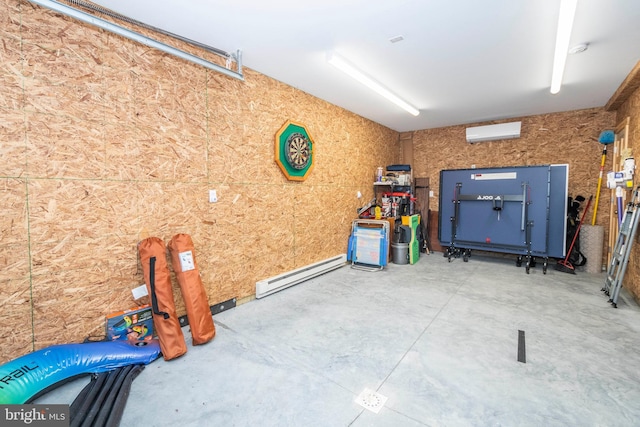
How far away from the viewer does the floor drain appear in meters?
1.77

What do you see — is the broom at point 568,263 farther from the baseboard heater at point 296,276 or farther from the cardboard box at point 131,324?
the cardboard box at point 131,324

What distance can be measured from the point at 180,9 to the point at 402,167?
4.82m

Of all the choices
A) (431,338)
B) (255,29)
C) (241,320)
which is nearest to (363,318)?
(431,338)

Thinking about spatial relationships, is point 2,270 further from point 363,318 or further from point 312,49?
point 312,49

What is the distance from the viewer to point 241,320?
2965 mm

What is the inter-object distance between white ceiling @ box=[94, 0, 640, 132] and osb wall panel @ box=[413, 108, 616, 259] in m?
0.88

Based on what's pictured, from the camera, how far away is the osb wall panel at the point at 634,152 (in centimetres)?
347

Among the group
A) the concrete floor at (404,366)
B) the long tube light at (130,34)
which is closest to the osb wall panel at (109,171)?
the long tube light at (130,34)

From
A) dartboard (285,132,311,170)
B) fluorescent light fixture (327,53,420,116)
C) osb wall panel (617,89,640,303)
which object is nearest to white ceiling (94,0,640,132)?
fluorescent light fixture (327,53,420,116)

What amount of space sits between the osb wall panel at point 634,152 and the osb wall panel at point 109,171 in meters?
4.51

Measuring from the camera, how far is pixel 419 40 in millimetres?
2791

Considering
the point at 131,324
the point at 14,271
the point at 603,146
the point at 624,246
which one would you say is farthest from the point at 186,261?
the point at 603,146

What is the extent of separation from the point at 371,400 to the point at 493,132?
5.71m

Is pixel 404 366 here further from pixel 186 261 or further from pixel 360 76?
pixel 360 76
